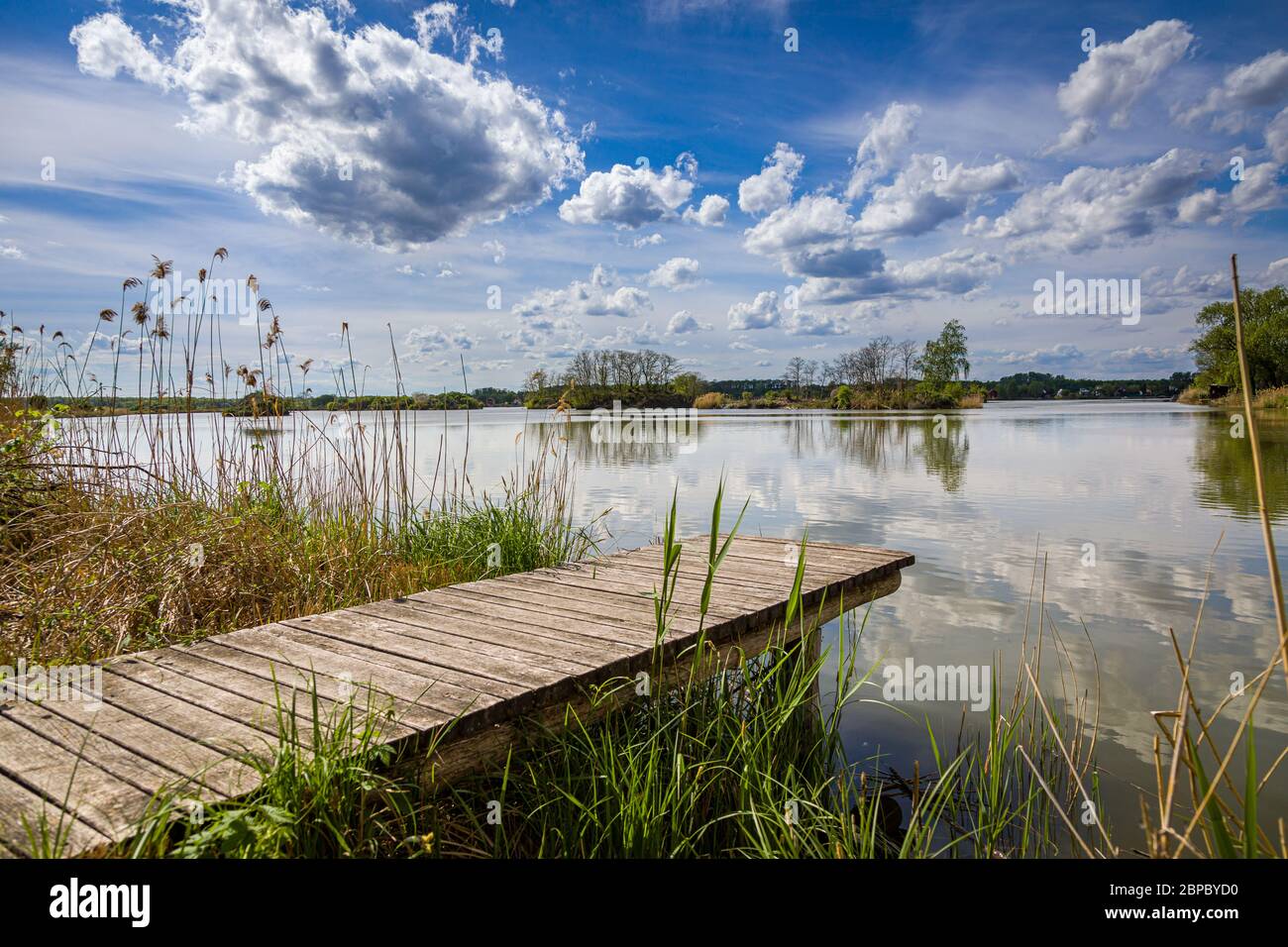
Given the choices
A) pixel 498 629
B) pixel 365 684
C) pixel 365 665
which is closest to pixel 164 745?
pixel 365 684

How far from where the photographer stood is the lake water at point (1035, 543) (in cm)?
379

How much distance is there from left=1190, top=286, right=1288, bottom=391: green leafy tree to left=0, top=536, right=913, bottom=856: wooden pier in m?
33.3

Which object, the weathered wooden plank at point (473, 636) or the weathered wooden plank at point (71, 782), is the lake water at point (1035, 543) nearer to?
the weathered wooden plank at point (473, 636)

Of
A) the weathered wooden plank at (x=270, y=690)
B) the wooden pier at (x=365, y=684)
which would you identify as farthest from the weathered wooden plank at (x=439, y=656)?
the weathered wooden plank at (x=270, y=690)

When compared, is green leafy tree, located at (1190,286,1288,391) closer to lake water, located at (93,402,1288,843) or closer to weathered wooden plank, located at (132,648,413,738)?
lake water, located at (93,402,1288,843)

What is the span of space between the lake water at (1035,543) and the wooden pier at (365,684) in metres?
0.82

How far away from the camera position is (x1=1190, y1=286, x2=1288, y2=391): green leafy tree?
32.4 m

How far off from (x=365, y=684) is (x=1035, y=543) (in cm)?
673

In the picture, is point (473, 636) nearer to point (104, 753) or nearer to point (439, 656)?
point (439, 656)

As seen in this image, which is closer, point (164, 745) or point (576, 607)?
point (164, 745)

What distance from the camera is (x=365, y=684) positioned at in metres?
2.42

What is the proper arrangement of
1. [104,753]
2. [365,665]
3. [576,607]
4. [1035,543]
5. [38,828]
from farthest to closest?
[1035,543]
[576,607]
[365,665]
[104,753]
[38,828]

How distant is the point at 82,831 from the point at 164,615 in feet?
7.56
